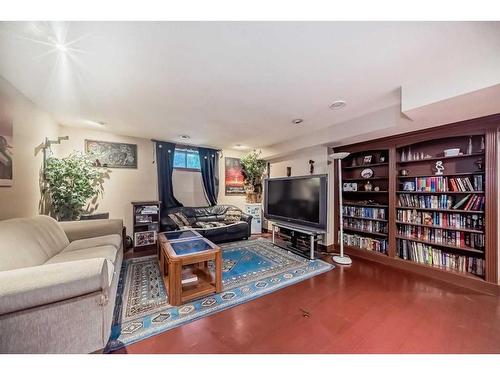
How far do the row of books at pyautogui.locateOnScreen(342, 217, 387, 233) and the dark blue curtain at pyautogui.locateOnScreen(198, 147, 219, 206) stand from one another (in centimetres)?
291

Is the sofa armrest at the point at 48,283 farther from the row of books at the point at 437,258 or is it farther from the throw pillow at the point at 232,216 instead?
the row of books at the point at 437,258

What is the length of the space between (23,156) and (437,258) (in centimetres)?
516

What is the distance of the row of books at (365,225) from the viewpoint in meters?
3.01

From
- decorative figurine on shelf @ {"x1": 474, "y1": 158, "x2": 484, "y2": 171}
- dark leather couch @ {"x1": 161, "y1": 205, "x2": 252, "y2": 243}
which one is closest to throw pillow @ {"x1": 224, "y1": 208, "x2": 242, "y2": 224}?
dark leather couch @ {"x1": 161, "y1": 205, "x2": 252, "y2": 243}

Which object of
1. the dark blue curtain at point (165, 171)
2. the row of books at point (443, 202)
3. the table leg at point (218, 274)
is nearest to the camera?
the table leg at point (218, 274)

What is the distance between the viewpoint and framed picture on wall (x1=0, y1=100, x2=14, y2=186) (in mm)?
1669

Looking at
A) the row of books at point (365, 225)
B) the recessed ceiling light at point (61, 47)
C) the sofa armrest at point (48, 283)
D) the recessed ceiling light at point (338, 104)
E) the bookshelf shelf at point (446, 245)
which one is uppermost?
the recessed ceiling light at point (61, 47)

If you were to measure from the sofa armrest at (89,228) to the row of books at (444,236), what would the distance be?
13.6 ft

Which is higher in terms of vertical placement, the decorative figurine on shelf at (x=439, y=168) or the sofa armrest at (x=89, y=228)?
the decorative figurine on shelf at (x=439, y=168)

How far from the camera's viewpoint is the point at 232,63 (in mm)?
1495

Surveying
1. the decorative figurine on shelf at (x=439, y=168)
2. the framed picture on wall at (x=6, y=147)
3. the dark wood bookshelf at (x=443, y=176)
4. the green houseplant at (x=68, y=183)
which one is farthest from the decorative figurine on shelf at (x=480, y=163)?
the green houseplant at (x=68, y=183)

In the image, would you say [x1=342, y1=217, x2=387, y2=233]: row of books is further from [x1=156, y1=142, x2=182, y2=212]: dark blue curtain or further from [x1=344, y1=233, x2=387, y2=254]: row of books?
[x1=156, y1=142, x2=182, y2=212]: dark blue curtain

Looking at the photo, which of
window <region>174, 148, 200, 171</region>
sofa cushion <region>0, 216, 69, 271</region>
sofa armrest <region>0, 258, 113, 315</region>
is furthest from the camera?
window <region>174, 148, 200, 171</region>

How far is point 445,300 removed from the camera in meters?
1.87
